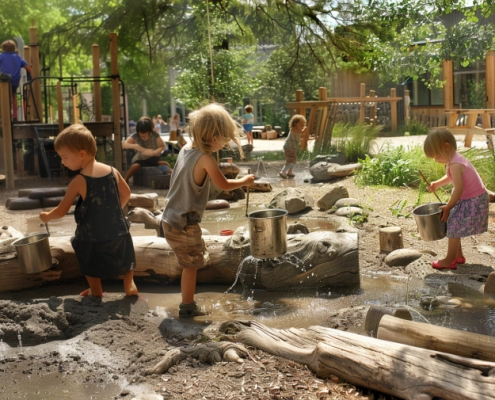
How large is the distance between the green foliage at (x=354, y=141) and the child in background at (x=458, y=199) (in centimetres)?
835

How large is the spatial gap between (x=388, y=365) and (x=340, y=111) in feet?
68.5

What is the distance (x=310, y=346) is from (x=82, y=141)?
8.03 ft

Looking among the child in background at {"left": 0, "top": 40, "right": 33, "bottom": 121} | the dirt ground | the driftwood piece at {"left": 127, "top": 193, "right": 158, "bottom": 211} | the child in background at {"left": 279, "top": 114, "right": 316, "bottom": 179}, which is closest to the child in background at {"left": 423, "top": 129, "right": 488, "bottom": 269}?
the dirt ground

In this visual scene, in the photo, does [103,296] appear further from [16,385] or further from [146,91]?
[146,91]

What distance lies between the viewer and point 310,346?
12.8 feet

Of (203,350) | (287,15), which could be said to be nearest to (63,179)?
(287,15)

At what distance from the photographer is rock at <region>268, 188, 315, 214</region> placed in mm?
9602

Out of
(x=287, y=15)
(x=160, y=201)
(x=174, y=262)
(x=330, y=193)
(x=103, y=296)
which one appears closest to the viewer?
(x=103, y=296)

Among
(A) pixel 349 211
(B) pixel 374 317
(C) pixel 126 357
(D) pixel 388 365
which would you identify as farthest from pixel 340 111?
(D) pixel 388 365

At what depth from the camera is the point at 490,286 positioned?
18.2 feet

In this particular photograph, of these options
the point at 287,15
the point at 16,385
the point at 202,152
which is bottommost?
the point at 16,385

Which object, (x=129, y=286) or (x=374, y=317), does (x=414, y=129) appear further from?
(x=374, y=317)

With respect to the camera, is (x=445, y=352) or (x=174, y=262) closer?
(x=445, y=352)

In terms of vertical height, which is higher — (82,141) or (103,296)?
(82,141)
